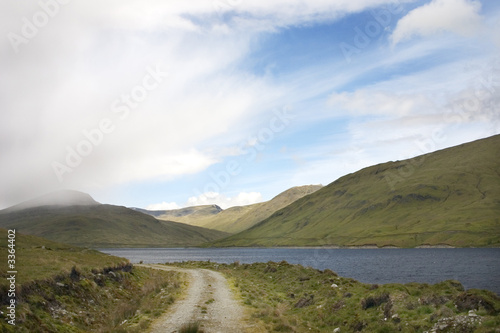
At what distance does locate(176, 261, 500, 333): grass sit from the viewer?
19109 millimetres

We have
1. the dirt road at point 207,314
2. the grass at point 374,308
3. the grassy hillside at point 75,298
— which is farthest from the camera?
the dirt road at point 207,314

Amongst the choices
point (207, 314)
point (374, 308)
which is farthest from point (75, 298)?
point (374, 308)

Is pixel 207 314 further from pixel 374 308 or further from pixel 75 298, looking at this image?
pixel 374 308

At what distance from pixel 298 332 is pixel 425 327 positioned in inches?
277

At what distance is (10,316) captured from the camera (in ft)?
58.6

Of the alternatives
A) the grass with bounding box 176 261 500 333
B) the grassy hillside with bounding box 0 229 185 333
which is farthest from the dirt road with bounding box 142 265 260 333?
the grass with bounding box 176 261 500 333

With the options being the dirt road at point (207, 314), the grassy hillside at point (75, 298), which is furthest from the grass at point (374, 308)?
the grassy hillside at point (75, 298)

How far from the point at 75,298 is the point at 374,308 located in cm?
2095

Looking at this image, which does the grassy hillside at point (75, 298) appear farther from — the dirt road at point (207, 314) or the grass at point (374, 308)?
the grass at point (374, 308)

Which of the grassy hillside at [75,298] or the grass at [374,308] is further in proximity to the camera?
the grassy hillside at [75,298]

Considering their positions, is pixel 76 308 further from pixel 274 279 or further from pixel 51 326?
pixel 274 279

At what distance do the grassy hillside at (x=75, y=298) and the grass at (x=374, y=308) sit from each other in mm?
8049

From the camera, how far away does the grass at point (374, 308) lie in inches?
752

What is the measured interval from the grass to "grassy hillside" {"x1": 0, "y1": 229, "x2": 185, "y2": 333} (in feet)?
26.4
